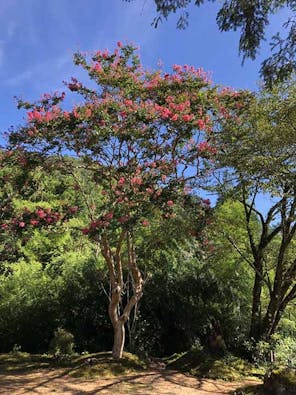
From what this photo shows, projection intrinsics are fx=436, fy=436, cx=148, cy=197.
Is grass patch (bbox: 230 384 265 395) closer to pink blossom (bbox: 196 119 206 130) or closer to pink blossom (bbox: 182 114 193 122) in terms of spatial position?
pink blossom (bbox: 196 119 206 130)

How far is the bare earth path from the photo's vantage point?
680cm

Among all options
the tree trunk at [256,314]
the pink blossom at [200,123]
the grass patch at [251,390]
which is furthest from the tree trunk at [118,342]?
the pink blossom at [200,123]

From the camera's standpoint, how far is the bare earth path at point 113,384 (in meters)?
6.80

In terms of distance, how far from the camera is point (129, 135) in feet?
25.2

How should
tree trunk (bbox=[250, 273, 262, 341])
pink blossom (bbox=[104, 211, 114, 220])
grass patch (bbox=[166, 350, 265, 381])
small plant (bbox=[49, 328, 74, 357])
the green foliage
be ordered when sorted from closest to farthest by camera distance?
1. the green foliage
2. pink blossom (bbox=[104, 211, 114, 220])
3. grass patch (bbox=[166, 350, 265, 381])
4. small plant (bbox=[49, 328, 74, 357])
5. tree trunk (bbox=[250, 273, 262, 341])

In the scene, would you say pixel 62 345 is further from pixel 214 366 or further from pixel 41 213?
pixel 214 366

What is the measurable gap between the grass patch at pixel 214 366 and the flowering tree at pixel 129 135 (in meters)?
1.40

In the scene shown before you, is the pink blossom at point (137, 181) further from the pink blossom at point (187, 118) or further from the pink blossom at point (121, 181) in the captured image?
the pink blossom at point (187, 118)

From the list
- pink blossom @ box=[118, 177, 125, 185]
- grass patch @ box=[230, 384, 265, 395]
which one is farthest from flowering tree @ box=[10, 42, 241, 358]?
grass patch @ box=[230, 384, 265, 395]

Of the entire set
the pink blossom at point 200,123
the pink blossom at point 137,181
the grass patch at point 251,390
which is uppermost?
the pink blossom at point 200,123

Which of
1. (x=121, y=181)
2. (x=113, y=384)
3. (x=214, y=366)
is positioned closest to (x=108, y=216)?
(x=121, y=181)

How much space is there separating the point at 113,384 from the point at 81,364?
1.31 meters

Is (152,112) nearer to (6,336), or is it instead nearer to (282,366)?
(282,366)

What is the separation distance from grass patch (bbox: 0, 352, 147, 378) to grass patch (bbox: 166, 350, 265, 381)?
881 millimetres
